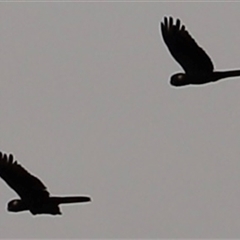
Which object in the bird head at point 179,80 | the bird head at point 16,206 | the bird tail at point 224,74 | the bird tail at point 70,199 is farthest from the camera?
the bird head at point 179,80

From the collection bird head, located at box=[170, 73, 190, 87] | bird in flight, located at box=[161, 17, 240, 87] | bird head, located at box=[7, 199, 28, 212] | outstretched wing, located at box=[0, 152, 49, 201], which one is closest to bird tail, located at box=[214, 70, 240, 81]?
bird in flight, located at box=[161, 17, 240, 87]

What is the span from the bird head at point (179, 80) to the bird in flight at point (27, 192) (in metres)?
3.23

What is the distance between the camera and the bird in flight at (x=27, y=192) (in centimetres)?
3250

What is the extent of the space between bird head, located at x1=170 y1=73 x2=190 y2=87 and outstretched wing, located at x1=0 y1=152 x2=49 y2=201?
11.5 feet

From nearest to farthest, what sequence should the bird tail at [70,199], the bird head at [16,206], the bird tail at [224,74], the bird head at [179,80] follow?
the bird tail at [70,199] → the bird tail at [224,74] → the bird head at [16,206] → the bird head at [179,80]

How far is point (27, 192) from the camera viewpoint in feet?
109

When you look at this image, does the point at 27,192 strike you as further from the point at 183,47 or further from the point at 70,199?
the point at 183,47

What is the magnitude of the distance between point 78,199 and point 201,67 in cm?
349

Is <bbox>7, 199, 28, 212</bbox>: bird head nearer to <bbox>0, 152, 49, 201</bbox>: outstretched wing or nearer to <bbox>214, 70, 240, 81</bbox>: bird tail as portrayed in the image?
<bbox>0, 152, 49, 201</bbox>: outstretched wing

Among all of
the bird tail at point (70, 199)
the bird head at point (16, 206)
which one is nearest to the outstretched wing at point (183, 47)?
the bird tail at point (70, 199)

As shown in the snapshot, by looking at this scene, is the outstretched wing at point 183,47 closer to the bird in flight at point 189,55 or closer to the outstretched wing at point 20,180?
the bird in flight at point 189,55

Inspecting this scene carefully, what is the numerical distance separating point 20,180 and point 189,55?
4030 mm

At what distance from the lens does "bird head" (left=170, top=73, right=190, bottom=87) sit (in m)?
34.0

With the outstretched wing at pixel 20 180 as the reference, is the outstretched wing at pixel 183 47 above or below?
above
